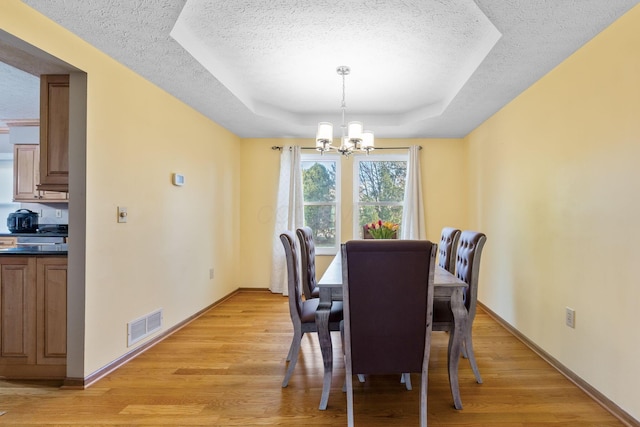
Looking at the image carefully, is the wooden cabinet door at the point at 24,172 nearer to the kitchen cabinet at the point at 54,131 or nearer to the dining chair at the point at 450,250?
the kitchen cabinet at the point at 54,131

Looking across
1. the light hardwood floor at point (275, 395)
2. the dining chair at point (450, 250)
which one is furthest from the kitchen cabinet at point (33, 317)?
the dining chair at point (450, 250)

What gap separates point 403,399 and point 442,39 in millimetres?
2504

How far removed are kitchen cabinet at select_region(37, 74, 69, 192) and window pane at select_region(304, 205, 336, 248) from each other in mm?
3127

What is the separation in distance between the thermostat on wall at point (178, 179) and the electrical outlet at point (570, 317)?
11.2 ft

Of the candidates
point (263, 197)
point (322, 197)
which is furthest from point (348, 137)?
point (263, 197)

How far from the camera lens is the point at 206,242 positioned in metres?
3.91

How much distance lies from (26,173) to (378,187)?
15.7 ft

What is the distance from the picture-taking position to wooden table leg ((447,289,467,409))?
1.91m

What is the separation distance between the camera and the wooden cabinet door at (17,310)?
7.34 feet

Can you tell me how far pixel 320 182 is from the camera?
4980 mm

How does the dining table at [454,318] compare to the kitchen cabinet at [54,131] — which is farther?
the kitchen cabinet at [54,131]

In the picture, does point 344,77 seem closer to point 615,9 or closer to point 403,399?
point 615,9

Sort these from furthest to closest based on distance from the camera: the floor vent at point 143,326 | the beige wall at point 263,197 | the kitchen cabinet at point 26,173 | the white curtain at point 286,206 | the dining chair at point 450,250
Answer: the beige wall at point 263,197 → the white curtain at point 286,206 → the kitchen cabinet at point 26,173 → the dining chair at point 450,250 → the floor vent at point 143,326

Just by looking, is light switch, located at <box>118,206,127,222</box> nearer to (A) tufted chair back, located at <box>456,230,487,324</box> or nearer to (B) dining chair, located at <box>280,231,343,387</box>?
(B) dining chair, located at <box>280,231,343,387</box>
